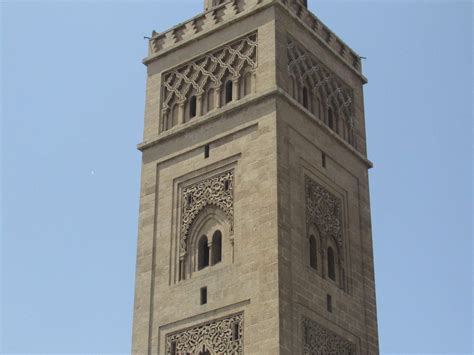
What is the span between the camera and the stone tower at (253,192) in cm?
1762

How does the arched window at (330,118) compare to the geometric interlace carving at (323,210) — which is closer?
the geometric interlace carving at (323,210)

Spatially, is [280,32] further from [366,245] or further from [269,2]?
[366,245]

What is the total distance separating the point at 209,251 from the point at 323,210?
2.23 meters

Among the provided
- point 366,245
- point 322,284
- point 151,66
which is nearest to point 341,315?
point 322,284

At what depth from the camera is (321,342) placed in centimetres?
1773

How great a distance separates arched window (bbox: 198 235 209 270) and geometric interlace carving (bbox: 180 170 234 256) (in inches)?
11.1

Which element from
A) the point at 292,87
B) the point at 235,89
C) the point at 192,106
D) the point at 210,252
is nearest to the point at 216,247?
the point at 210,252

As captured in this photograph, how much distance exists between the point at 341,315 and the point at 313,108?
4164 millimetres

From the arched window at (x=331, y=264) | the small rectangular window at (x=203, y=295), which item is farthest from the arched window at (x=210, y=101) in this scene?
the small rectangular window at (x=203, y=295)

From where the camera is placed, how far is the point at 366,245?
20.0m

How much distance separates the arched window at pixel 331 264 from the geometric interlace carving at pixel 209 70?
144 inches

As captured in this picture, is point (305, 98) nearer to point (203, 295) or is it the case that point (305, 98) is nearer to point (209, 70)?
point (209, 70)

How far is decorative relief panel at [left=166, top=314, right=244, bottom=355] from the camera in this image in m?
17.3

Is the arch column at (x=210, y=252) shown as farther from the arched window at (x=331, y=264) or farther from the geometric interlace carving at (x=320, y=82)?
the geometric interlace carving at (x=320, y=82)
